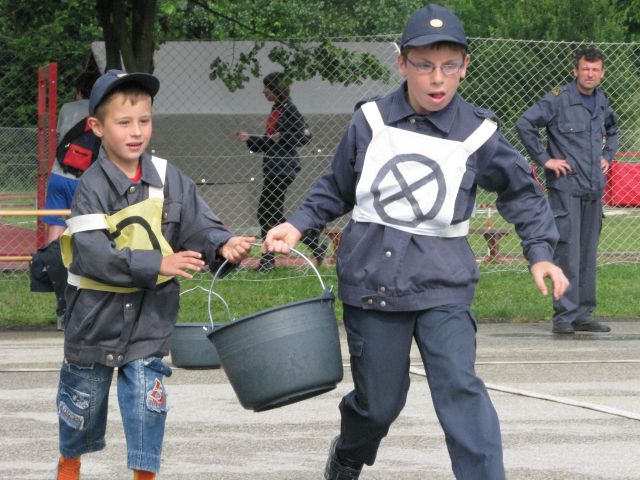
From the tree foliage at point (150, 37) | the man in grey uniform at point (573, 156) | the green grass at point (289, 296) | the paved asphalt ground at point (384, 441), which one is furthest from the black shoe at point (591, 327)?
the tree foliage at point (150, 37)

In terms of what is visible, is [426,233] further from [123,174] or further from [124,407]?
[124,407]

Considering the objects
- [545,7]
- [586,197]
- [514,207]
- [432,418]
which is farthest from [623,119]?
[545,7]

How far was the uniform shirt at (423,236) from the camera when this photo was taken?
451 cm

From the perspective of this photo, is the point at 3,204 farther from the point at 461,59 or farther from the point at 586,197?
the point at 461,59

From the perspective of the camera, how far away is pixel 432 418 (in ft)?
22.3

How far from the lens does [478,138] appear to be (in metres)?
4.59

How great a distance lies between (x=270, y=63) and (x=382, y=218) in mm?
10415

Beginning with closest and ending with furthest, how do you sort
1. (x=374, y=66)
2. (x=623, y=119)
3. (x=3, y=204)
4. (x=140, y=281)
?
1. (x=140, y=281)
2. (x=374, y=66)
3. (x=623, y=119)
4. (x=3, y=204)

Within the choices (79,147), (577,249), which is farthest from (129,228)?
(577,249)

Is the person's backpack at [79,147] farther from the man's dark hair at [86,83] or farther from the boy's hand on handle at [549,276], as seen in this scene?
the boy's hand on handle at [549,276]

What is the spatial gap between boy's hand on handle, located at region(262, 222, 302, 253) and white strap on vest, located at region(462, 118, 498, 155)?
659 millimetres

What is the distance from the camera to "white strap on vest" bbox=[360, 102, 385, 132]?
4.66 meters

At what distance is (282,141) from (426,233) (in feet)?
31.4

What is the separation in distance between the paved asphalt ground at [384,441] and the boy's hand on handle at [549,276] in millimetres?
1229
